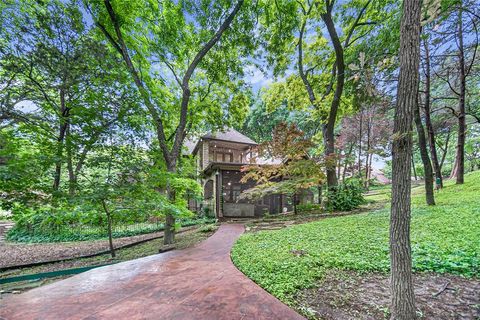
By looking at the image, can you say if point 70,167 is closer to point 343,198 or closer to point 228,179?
point 228,179

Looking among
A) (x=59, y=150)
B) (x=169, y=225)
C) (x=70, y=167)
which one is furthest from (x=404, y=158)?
(x=169, y=225)

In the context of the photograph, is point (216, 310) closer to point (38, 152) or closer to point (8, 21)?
point (38, 152)

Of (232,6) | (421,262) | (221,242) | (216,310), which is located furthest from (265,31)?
(216,310)

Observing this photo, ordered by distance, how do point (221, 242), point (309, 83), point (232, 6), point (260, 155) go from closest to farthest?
point (221, 242)
point (232, 6)
point (260, 155)
point (309, 83)

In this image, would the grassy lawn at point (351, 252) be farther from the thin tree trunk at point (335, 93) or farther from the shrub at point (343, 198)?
the thin tree trunk at point (335, 93)

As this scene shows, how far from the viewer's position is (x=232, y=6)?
23.8 feet

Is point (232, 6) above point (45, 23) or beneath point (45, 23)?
above

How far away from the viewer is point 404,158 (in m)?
1.88

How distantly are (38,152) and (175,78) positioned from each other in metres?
6.96

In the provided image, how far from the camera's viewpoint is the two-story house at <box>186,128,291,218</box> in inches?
467

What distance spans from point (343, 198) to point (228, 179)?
694 centimetres

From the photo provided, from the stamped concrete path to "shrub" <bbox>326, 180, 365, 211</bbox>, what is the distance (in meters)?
7.58

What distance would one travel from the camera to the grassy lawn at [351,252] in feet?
8.95

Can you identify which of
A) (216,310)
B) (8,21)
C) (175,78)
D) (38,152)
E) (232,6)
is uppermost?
(232,6)
